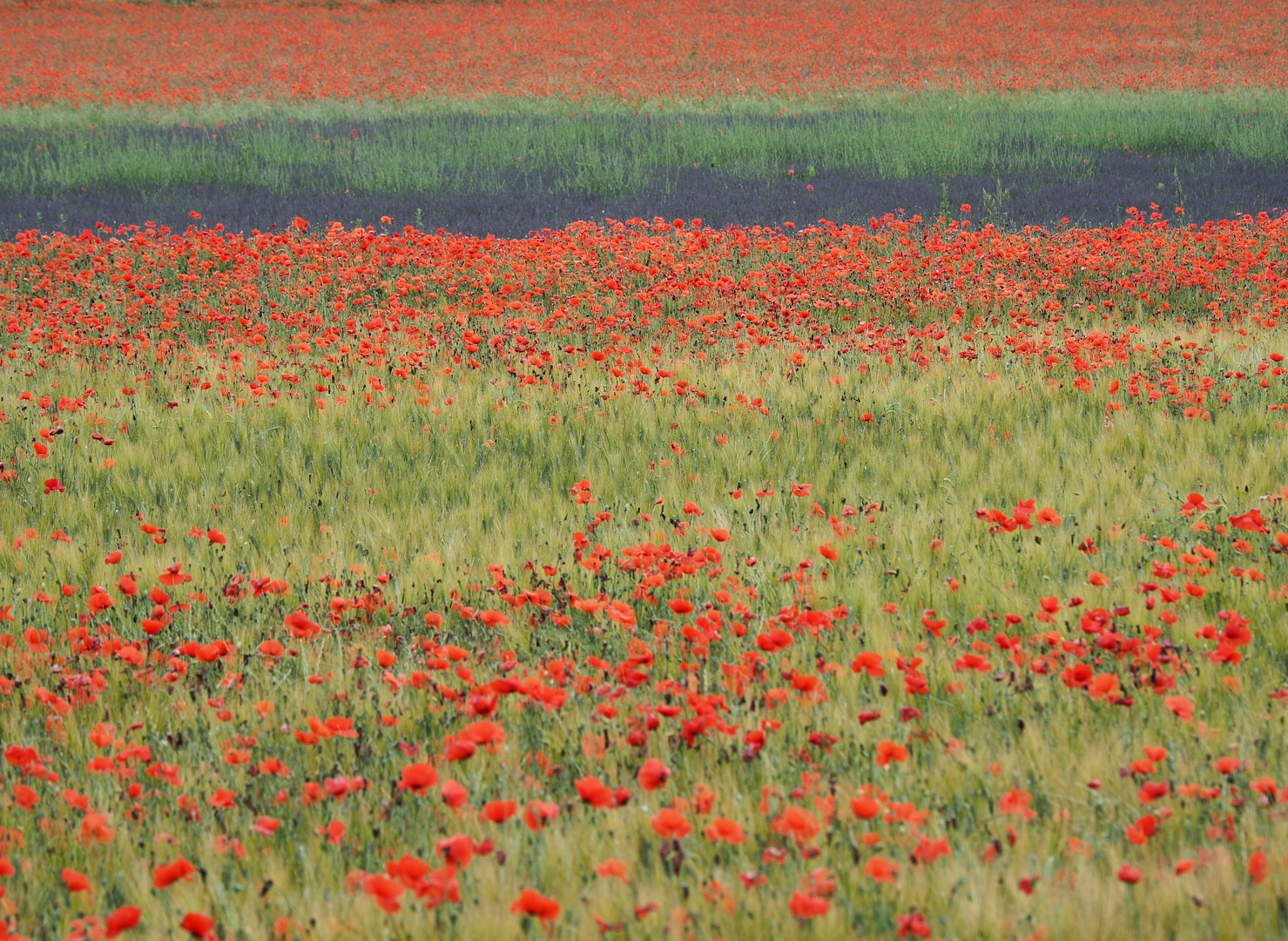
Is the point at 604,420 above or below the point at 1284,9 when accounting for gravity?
below

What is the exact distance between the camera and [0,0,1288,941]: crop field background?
198 cm

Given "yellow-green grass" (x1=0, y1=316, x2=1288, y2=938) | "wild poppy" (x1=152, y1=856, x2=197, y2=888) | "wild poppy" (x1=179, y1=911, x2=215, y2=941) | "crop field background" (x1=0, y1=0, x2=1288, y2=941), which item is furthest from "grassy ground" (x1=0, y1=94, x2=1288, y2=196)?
"wild poppy" (x1=179, y1=911, x2=215, y2=941)

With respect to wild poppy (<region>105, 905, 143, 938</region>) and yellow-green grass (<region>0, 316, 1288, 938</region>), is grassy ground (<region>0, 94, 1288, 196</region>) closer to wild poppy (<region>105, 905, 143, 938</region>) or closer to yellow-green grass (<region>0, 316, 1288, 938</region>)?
yellow-green grass (<region>0, 316, 1288, 938</region>)

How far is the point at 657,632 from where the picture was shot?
9.55 ft

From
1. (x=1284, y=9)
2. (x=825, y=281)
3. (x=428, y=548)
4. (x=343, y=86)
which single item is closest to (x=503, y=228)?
(x=825, y=281)

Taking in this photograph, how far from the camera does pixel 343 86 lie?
84.6 ft

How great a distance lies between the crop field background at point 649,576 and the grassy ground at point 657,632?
0.02 metres

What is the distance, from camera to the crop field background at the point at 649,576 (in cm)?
198

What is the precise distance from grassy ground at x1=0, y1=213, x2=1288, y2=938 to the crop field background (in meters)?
0.02

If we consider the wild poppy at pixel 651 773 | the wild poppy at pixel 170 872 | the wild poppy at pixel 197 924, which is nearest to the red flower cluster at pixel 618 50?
the wild poppy at pixel 651 773

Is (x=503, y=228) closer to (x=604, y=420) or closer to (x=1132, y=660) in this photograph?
(x=604, y=420)

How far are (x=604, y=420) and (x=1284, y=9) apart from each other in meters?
41.0

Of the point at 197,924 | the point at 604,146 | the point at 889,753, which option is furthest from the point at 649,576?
the point at 604,146

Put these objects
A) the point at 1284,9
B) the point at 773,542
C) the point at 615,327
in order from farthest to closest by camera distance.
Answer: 1. the point at 1284,9
2. the point at 615,327
3. the point at 773,542
